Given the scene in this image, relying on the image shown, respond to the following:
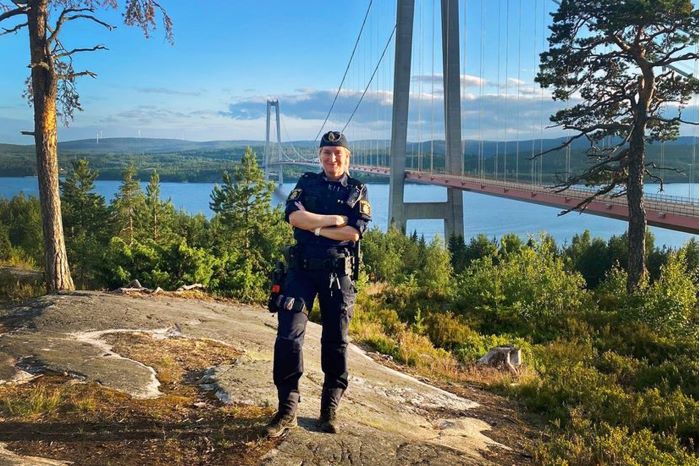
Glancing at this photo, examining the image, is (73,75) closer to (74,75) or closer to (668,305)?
(74,75)

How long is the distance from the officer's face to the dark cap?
22mm

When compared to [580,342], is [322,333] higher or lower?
higher

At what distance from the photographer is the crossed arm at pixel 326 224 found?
296cm

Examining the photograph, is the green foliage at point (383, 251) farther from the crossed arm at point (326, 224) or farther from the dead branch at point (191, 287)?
the crossed arm at point (326, 224)

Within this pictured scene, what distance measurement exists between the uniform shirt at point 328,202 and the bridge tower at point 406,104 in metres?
31.8

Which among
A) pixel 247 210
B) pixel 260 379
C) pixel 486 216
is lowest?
pixel 486 216

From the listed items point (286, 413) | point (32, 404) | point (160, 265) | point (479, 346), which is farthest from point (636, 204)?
point (32, 404)

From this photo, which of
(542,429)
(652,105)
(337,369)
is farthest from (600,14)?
(337,369)

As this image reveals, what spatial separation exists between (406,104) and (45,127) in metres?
28.8

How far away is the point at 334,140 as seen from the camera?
308 centimetres

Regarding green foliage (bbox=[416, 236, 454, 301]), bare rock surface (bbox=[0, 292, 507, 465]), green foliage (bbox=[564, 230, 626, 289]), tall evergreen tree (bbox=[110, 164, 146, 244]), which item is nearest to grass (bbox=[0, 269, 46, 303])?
bare rock surface (bbox=[0, 292, 507, 465])

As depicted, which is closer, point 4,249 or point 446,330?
point 446,330

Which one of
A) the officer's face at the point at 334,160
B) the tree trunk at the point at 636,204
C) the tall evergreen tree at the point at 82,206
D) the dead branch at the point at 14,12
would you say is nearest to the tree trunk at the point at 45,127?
the dead branch at the point at 14,12

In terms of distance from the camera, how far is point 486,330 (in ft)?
29.7
